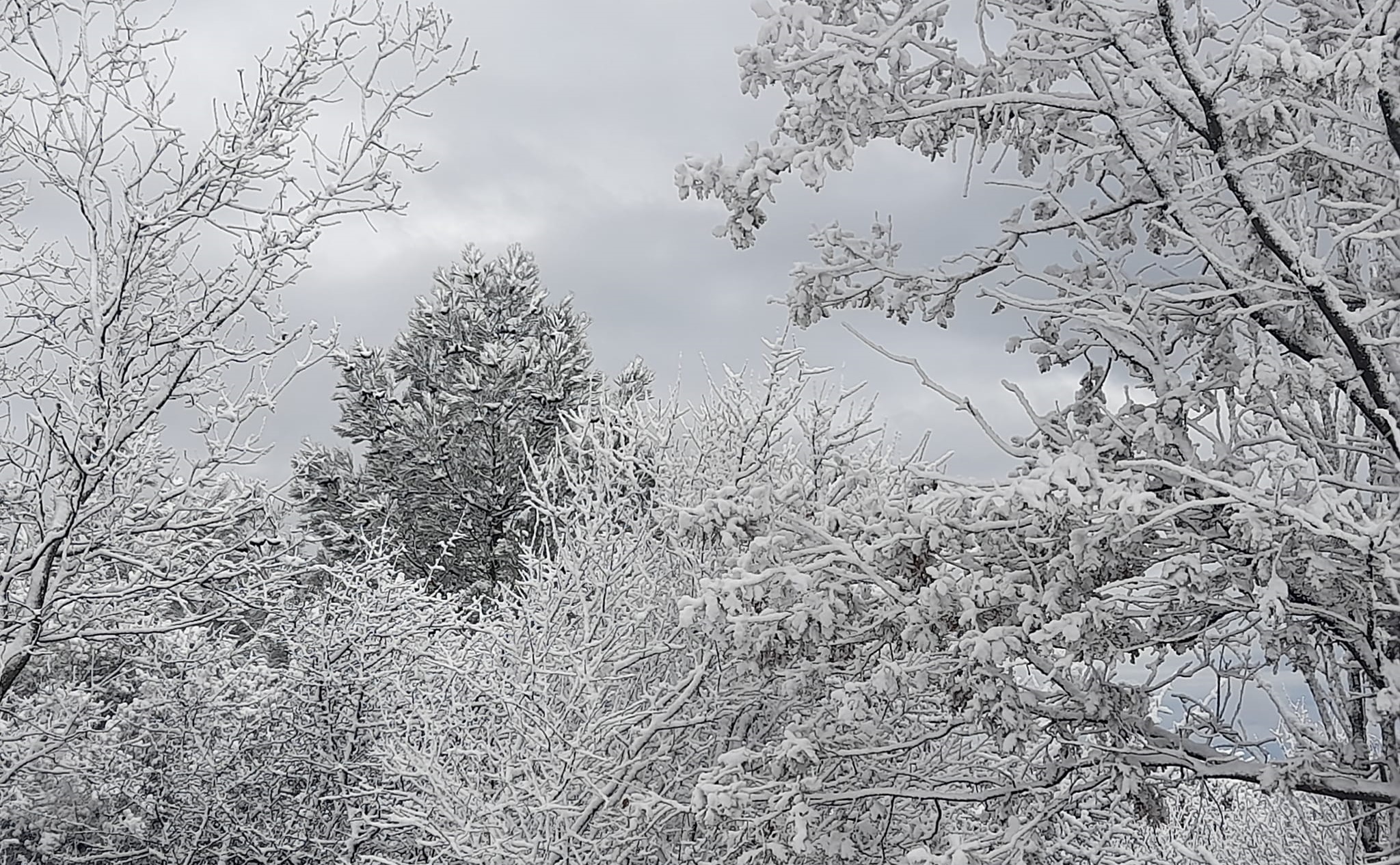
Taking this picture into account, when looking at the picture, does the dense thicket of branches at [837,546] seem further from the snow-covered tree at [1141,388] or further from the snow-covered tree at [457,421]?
the snow-covered tree at [457,421]

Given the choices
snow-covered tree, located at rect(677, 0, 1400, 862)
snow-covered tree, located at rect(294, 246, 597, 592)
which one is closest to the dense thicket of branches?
snow-covered tree, located at rect(677, 0, 1400, 862)

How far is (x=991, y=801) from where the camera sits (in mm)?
5980

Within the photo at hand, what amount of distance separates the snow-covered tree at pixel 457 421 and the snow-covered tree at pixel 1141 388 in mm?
15153

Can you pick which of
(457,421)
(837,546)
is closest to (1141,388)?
(837,546)

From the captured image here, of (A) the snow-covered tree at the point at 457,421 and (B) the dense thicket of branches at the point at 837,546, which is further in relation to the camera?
(A) the snow-covered tree at the point at 457,421

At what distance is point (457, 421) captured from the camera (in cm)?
2203

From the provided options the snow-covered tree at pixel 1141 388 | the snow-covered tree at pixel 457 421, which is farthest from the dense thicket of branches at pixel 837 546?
the snow-covered tree at pixel 457 421

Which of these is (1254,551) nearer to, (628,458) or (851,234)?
(851,234)

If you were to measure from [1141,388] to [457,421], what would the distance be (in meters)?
17.2

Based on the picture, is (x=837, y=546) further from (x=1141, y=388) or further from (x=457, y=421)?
(x=457, y=421)

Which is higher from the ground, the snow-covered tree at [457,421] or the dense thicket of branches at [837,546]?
the snow-covered tree at [457,421]

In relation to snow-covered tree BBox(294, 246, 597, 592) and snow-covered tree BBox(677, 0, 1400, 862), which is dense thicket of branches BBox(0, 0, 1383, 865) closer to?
snow-covered tree BBox(677, 0, 1400, 862)

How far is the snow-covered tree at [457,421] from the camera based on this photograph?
21578mm

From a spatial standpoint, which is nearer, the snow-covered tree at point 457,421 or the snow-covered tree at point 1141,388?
the snow-covered tree at point 1141,388
